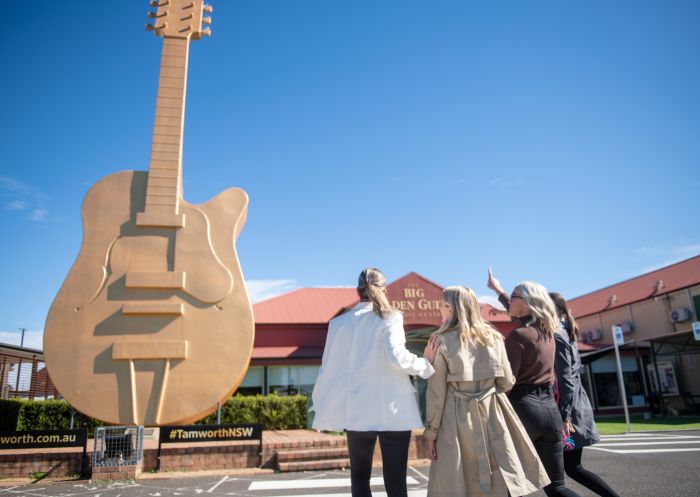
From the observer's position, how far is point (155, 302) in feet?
18.2

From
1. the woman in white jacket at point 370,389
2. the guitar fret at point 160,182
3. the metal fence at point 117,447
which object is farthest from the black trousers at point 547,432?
the metal fence at point 117,447

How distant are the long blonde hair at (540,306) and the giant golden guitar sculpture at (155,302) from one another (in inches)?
136

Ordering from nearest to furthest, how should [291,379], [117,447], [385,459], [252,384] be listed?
[385,459], [117,447], [252,384], [291,379]

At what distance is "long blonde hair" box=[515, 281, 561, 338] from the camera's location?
3293mm

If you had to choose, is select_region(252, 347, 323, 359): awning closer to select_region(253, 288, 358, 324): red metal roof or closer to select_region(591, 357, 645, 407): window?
select_region(253, 288, 358, 324): red metal roof

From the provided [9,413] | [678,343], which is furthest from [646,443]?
[9,413]

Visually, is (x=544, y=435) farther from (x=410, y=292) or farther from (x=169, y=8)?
(x=410, y=292)

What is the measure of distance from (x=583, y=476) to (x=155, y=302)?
15.5 feet

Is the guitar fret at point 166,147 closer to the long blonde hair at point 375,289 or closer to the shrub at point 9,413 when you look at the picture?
the long blonde hair at point 375,289

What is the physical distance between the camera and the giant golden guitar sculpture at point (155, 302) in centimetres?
532

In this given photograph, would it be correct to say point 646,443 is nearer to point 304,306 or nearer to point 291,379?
point 291,379

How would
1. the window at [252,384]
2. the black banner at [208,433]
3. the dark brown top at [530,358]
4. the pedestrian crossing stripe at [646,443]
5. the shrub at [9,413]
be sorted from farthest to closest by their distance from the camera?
the window at [252,384] → the shrub at [9,413] → the pedestrian crossing stripe at [646,443] → the black banner at [208,433] → the dark brown top at [530,358]

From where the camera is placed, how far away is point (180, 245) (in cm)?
581

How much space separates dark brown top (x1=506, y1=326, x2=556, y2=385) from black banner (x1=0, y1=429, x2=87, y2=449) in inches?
261
